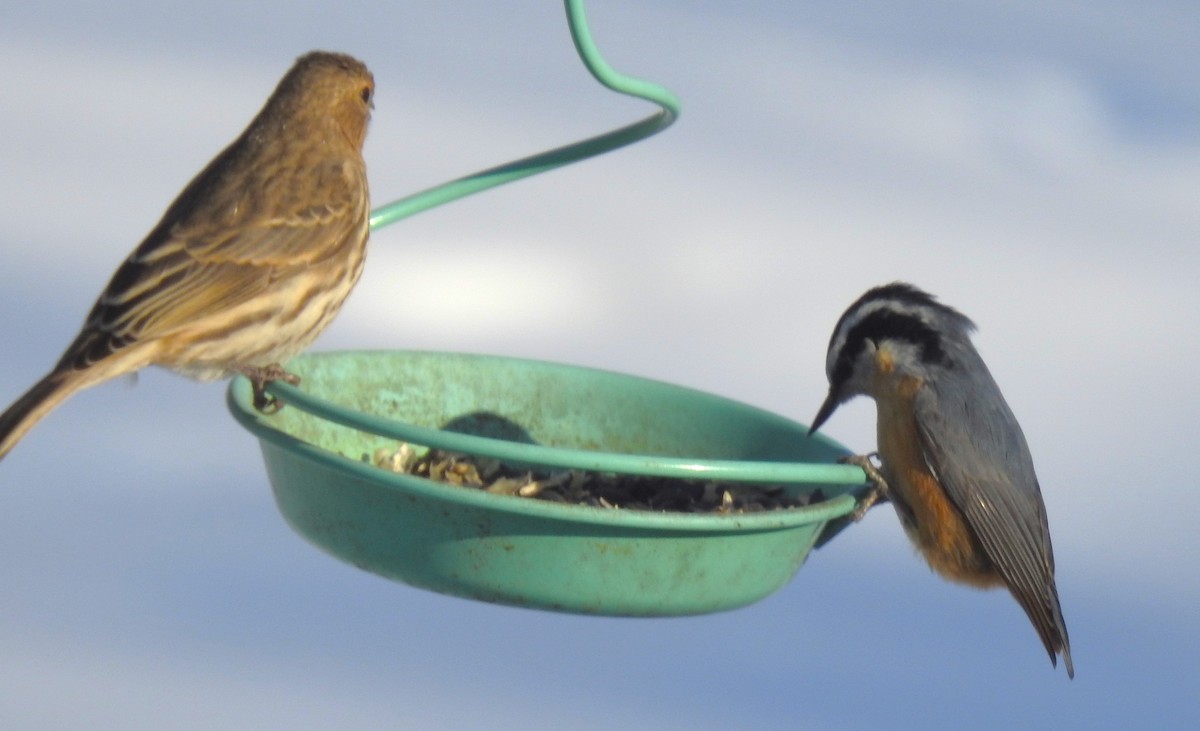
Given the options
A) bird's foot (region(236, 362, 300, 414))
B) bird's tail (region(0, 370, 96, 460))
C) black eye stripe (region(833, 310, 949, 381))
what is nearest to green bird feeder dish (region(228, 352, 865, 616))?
bird's foot (region(236, 362, 300, 414))

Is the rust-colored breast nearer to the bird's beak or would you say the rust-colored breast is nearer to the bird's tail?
the bird's beak

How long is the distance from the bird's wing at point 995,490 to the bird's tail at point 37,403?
12.0 ft

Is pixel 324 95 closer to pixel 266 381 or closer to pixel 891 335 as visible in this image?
pixel 266 381

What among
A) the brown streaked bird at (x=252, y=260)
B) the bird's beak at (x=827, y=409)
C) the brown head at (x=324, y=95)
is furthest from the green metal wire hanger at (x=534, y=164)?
the bird's beak at (x=827, y=409)

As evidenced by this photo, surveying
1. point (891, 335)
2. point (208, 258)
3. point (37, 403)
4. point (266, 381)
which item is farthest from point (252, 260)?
point (891, 335)

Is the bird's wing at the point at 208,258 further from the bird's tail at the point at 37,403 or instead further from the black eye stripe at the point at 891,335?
the black eye stripe at the point at 891,335

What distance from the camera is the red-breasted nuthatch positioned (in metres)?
6.61

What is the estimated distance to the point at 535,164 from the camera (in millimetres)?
5465

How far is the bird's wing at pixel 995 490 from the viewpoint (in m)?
6.60

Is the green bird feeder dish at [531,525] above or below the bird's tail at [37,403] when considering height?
below

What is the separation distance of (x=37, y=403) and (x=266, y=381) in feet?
2.88

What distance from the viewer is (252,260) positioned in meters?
6.07

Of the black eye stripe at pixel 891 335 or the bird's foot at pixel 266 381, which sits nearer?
the bird's foot at pixel 266 381

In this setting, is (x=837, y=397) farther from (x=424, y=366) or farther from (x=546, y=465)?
(x=546, y=465)
